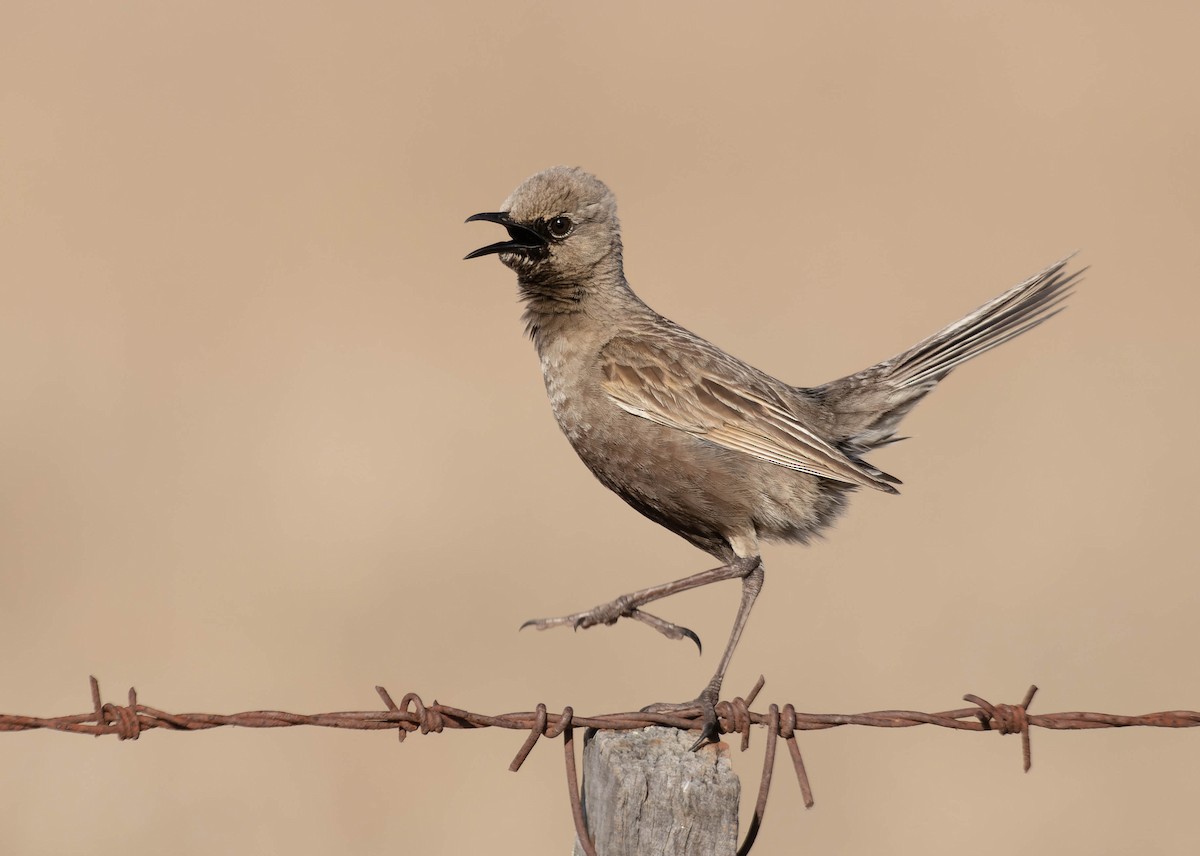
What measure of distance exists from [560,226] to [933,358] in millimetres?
2186

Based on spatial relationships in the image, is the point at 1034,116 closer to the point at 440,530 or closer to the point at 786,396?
the point at 440,530

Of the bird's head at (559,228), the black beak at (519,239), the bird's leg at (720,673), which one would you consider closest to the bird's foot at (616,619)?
the bird's leg at (720,673)

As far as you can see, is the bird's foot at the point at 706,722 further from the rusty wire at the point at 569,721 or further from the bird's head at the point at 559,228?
the bird's head at the point at 559,228

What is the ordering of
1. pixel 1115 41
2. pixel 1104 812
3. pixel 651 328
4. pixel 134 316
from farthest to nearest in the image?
1. pixel 1115 41
2. pixel 134 316
3. pixel 1104 812
4. pixel 651 328

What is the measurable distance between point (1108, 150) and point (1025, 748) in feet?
56.3

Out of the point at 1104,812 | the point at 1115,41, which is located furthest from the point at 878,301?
the point at 1115,41

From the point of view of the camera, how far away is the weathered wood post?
4520mm

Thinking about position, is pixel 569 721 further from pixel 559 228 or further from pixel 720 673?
pixel 559 228

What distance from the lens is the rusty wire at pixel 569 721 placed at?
→ 4.77m

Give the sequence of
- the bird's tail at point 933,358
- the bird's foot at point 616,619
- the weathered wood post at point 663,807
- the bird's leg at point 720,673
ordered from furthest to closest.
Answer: the bird's tail at point 933,358
the bird's foot at point 616,619
the bird's leg at point 720,673
the weathered wood post at point 663,807

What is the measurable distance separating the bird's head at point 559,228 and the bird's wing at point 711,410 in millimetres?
428

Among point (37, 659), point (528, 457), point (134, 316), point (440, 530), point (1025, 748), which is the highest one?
point (134, 316)

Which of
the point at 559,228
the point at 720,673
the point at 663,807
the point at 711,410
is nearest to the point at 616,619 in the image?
the point at 720,673

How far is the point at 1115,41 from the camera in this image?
2419cm
